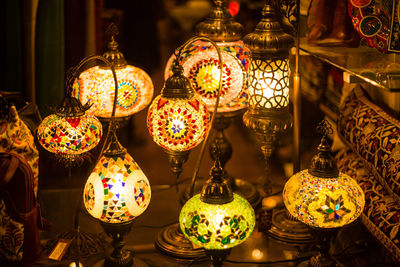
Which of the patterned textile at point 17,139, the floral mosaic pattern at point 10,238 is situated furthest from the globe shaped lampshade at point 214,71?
the floral mosaic pattern at point 10,238

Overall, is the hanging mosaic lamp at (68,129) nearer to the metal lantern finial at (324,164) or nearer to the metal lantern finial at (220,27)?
the metal lantern finial at (220,27)

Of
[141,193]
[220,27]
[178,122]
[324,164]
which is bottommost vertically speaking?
[141,193]

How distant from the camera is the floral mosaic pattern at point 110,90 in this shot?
2500 mm

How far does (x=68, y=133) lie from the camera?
7.45 feet

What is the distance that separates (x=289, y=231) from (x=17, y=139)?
118 centimetres

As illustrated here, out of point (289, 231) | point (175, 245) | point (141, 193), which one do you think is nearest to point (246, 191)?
point (289, 231)

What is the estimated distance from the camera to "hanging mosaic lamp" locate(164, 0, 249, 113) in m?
2.56

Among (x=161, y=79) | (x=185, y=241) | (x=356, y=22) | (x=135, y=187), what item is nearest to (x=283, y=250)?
(x=185, y=241)

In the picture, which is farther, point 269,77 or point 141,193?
point 269,77

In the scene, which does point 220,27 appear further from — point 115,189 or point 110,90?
point 115,189

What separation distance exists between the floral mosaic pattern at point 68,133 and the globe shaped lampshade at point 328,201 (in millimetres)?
819

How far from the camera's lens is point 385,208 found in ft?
7.68

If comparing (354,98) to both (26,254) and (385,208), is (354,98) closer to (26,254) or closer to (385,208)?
(385,208)

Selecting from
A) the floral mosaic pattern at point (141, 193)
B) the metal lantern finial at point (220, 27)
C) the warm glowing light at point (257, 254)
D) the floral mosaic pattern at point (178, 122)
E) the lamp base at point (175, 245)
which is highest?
the metal lantern finial at point (220, 27)
